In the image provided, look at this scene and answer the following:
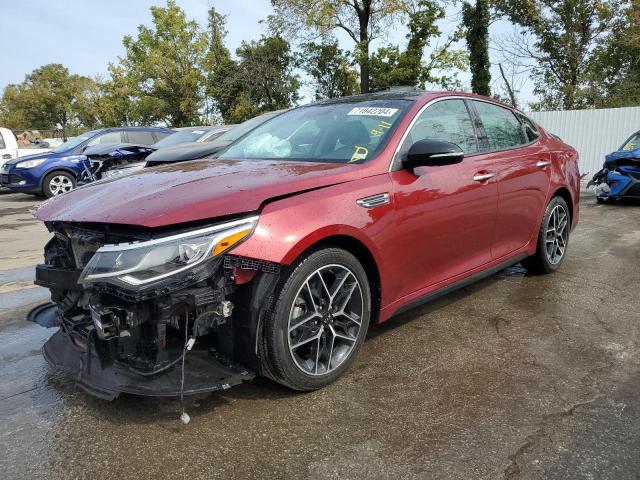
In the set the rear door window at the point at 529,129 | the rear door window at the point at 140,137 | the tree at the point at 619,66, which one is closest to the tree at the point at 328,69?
the tree at the point at 619,66

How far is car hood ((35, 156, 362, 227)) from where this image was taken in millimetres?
2326

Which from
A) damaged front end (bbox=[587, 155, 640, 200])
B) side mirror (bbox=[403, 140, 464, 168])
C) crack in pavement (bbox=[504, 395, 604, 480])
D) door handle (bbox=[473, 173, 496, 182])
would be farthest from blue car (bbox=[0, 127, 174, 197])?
crack in pavement (bbox=[504, 395, 604, 480])

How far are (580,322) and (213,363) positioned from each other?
8.94 feet

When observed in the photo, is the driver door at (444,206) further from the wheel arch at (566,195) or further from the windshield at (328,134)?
the wheel arch at (566,195)

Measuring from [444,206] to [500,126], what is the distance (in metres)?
1.38

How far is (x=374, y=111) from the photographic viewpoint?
3461mm

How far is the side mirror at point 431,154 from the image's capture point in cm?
303

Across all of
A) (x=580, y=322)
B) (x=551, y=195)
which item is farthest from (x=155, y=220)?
(x=551, y=195)

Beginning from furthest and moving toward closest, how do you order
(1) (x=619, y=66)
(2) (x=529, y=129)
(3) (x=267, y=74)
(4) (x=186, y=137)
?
(3) (x=267, y=74), (1) (x=619, y=66), (4) (x=186, y=137), (2) (x=529, y=129)

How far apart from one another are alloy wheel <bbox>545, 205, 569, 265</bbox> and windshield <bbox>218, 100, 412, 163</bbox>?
7.12 ft

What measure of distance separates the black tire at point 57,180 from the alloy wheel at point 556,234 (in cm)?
1111

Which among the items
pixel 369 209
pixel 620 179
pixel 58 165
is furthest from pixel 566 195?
pixel 58 165

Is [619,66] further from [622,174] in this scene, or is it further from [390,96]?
[390,96]

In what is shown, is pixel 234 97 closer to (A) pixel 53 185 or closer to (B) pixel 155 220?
(A) pixel 53 185
